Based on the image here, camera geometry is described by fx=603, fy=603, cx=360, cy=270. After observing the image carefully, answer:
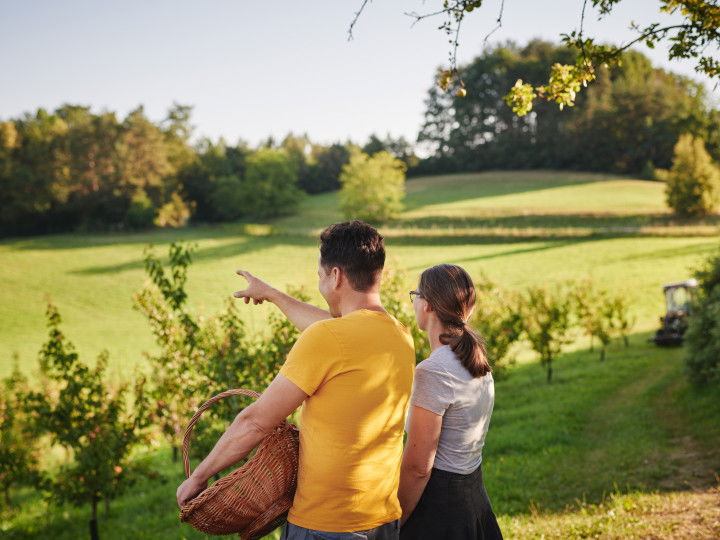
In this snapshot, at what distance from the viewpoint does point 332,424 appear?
7.99ft

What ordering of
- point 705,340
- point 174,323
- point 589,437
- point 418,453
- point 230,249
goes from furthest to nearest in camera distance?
point 230,249 < point 705,340 < point 589,437 < point 174,323 < point 418,453

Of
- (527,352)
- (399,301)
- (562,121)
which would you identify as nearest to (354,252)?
(399,301)

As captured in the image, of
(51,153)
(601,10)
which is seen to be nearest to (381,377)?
(601,10)

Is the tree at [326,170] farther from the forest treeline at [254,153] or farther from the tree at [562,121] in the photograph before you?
the tree at [562,121]

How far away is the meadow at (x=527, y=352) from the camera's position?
25.5 ft

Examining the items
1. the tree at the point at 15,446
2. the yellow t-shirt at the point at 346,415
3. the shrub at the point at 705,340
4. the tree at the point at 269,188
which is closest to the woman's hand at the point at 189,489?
the yellow t-shirt at the point at 346,415

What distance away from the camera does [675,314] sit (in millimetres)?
18688

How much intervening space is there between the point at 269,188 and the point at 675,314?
53.6 metres

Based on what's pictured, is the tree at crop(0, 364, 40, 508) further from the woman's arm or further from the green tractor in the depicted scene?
the green tractor

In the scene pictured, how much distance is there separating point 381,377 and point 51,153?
67804mm

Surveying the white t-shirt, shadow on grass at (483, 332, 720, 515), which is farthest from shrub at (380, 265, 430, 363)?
the white t-shirt

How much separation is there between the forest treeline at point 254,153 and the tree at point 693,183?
32.8 feet

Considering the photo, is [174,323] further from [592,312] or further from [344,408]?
[592,312]

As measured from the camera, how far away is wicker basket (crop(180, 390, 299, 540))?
2.40 m
